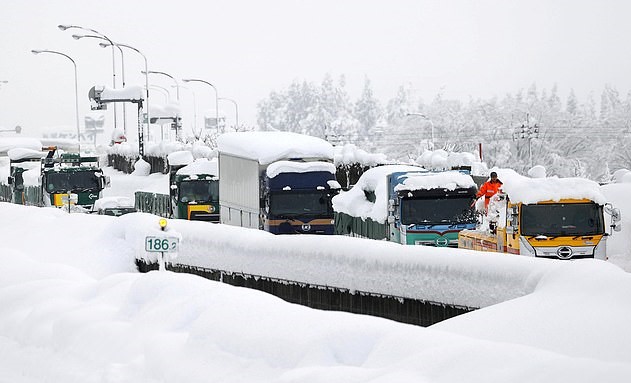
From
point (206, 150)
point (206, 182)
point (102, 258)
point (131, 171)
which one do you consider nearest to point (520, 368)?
point (102, 258)

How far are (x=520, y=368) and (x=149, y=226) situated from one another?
61.4ft

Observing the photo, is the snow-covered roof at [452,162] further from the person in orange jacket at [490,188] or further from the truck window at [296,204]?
the person in orange jacket at [490,188]

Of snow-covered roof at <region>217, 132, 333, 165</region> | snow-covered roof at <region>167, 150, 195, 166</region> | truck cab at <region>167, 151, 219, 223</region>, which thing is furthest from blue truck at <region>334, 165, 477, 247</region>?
snow-covered roof at <region>167, 150, 195, 166</region>

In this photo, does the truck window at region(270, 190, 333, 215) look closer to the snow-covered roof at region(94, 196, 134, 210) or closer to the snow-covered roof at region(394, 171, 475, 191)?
the snow-covered roof at region(394, 171, 475, 191)

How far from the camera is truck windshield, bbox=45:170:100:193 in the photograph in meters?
46.7

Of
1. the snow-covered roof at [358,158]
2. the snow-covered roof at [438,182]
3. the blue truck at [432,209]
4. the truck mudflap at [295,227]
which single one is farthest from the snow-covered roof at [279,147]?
the snow-covered roof at [358,158]

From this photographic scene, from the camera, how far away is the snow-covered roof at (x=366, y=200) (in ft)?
118

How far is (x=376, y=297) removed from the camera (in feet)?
65.8

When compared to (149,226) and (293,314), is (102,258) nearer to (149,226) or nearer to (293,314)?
(149,226)

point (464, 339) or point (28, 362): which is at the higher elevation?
point (464, 339)

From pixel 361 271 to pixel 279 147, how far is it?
1539cm

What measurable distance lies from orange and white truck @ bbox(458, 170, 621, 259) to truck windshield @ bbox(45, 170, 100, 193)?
87.1ft

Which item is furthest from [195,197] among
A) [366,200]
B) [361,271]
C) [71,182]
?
[361,271]

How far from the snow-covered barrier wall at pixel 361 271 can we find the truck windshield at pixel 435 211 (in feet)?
19.1
